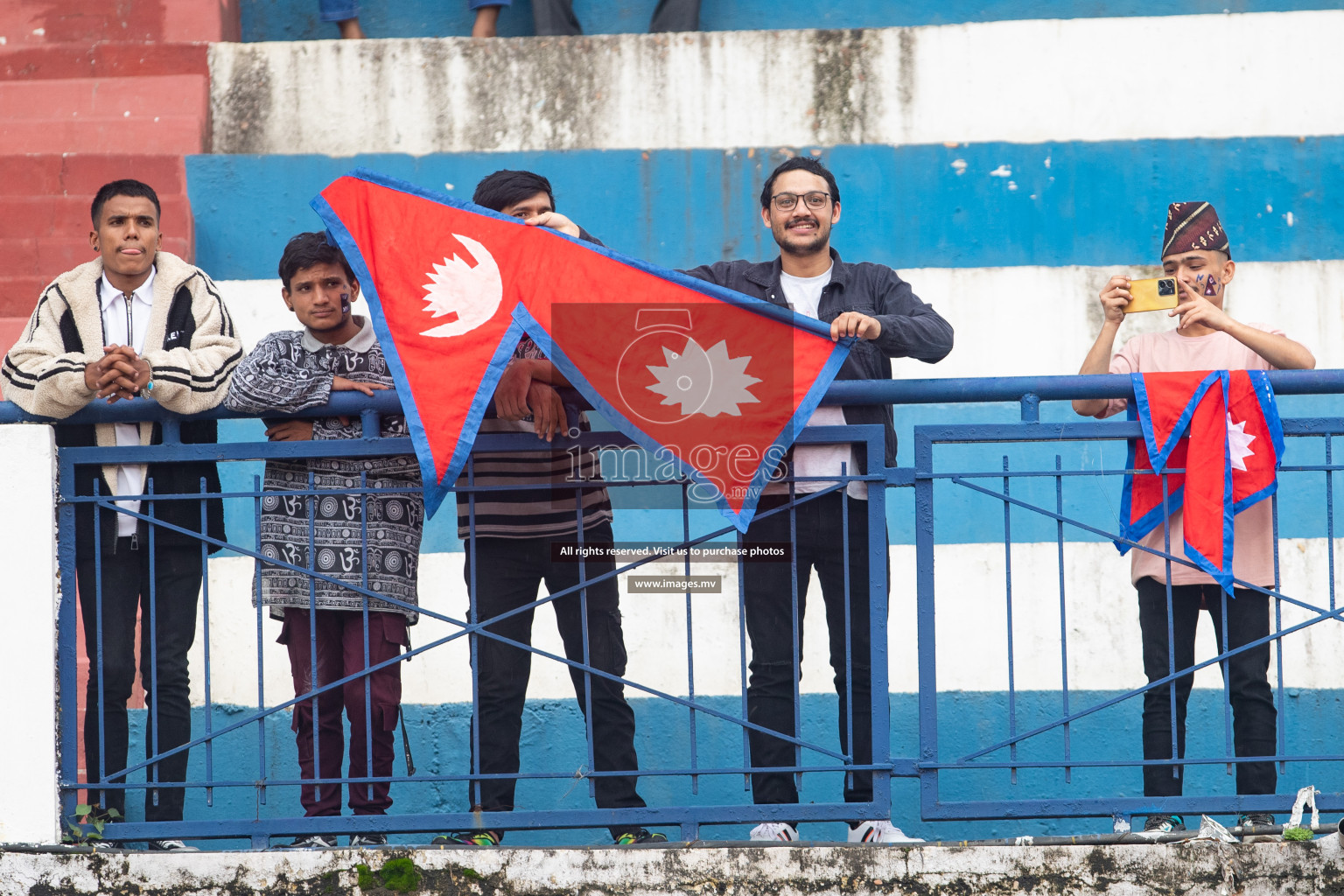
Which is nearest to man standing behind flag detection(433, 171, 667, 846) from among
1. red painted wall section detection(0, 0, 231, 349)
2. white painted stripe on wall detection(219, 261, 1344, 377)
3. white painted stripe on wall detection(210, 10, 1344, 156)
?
white painted stripe on wall detection(219, 261, 1344, 377)

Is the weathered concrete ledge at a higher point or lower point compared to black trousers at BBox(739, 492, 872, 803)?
lower

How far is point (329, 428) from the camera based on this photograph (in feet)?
13.7

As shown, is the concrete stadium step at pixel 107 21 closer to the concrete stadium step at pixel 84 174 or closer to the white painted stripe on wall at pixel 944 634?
the concrete stadium step at pixel 84 174

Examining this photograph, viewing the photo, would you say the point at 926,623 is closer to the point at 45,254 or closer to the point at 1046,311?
the point at 1046,311

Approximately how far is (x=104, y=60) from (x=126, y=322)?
122 inches

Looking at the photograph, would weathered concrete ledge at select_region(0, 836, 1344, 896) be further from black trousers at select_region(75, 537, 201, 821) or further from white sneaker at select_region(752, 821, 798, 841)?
black trousers at select_region(75, 537, 201, 821)

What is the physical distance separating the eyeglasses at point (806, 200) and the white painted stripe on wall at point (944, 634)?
75.8 inches

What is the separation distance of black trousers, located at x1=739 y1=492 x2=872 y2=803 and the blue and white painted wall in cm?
182

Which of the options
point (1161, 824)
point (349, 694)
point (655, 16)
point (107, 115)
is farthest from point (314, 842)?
point (655, 16)

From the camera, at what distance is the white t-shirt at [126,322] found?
4.27 meters

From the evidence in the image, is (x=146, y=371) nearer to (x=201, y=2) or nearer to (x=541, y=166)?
(x=541, y=166)

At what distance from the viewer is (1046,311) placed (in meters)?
6.39

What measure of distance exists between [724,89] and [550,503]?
3503 mm

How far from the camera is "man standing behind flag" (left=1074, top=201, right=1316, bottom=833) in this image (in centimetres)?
400
